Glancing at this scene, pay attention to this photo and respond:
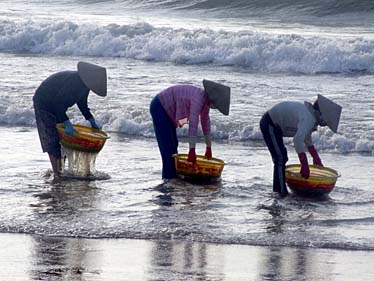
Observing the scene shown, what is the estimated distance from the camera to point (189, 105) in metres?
12.2

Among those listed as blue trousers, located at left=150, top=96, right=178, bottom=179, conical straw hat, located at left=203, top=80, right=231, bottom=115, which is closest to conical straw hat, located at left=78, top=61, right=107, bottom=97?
blue trousers, located at left=150, top=96, right=178, bottom=179

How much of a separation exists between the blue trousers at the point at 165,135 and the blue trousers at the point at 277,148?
1.16 meters

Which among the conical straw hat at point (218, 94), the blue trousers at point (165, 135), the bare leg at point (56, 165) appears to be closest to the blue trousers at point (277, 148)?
the conical straw hat at point (218, 94)

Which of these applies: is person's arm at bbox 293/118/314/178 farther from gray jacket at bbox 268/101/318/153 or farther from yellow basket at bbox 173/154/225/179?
yellow basket at bbox 173/154/225/179

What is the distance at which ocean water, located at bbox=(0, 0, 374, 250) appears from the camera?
35.4ft

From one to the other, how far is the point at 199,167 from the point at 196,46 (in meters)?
14.4

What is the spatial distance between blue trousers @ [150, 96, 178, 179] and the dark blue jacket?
0.88 m

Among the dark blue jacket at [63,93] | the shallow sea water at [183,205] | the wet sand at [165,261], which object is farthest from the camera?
the dark blue jacket at [63,93]

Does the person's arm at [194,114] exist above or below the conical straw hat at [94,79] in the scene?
below

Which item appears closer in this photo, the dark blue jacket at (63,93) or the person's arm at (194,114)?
the person's arm at (194,114)

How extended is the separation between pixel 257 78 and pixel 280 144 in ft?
35.1

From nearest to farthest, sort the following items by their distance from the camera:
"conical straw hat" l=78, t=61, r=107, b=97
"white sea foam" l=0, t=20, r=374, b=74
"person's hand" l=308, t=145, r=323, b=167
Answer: "person's hand" l=308, t=145, r=323, b=167 → "conical straw hat" l=78, t=61, r=107, b=97 → "white sea foam" l=0, t=20, r=374, b=74

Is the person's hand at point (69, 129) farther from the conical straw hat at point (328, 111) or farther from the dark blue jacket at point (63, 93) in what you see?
the conical straw hat at point (328, 111)

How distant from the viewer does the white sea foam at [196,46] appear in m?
24.3
